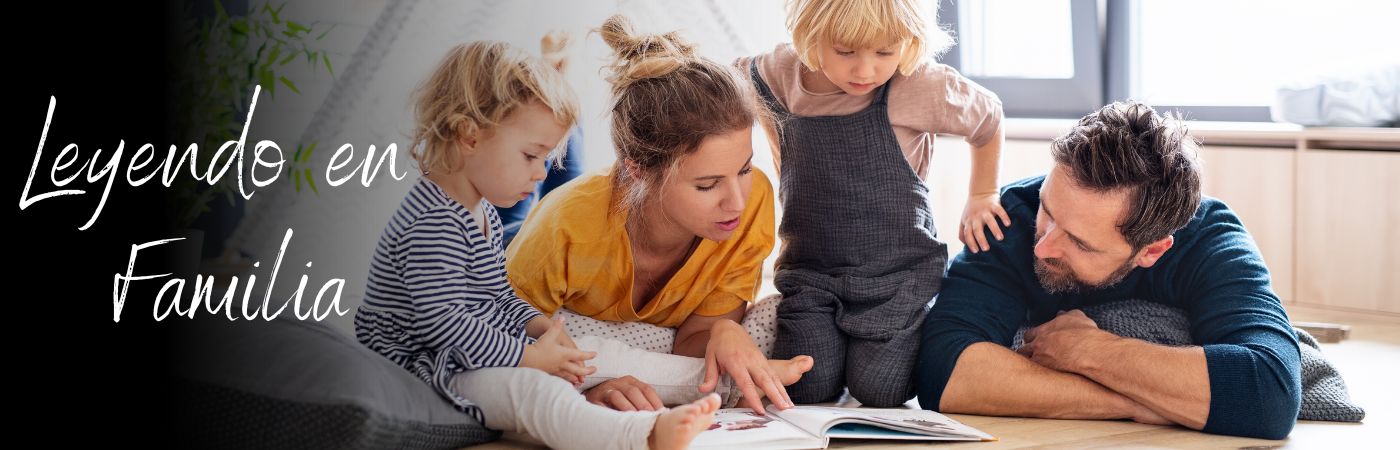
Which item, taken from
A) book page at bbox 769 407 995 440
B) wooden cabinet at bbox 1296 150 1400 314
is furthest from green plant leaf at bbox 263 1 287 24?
wooden cabinet at bbox 1296 150 1400 314

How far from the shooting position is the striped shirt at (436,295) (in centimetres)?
159

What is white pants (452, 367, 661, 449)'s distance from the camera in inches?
59.0

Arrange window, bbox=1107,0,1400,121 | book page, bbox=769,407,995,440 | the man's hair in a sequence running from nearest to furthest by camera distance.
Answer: book page, bbox=769,407,995,440 → the man's hair → window, bbox=1107,0,1400,121

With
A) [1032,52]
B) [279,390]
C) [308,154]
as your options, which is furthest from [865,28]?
[1032,52]

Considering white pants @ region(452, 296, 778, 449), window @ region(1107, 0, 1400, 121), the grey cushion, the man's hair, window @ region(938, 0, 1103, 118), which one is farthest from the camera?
window @ region(938, 0, 1103, 118)

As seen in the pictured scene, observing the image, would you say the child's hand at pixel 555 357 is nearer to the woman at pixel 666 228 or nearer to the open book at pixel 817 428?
the woman at pixel 666 228

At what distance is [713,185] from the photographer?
70.9 inches

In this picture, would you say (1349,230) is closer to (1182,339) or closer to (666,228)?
(1182,339)

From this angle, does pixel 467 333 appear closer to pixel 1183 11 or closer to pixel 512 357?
pixel 512 357

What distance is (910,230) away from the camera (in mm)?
1997

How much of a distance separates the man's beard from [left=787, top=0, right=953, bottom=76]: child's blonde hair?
335 mm

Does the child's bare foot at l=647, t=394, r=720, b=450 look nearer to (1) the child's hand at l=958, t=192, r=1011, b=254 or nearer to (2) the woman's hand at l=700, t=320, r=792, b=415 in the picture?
(2) the woman's hand at l=700, t=320, r=792, b=415

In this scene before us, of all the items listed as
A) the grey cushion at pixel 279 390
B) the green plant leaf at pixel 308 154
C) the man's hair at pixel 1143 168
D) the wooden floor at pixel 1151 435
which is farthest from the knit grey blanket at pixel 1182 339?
the green plant leaf at pixel 308 154

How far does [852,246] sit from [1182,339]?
0.50m
